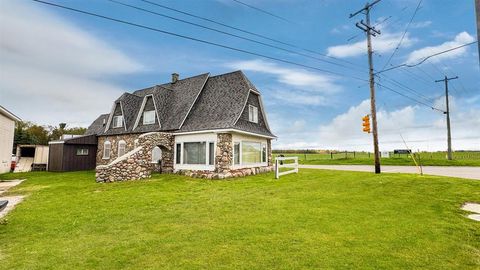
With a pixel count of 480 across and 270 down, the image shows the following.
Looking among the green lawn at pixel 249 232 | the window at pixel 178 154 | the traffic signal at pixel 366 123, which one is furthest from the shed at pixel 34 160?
the traffic signal at pixel 366 123

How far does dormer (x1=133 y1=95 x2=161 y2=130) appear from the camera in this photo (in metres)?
21.3

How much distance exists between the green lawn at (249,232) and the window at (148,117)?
12.4 m

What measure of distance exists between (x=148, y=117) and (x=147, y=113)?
438mm

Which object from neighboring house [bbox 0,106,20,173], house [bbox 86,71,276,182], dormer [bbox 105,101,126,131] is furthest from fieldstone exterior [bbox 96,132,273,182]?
neighboring house [bbox 0,106,20,173]

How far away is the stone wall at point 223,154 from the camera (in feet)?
53.3

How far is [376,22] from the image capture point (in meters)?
17.0

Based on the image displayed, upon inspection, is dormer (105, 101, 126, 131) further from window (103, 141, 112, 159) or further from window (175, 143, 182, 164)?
window (175, 143, 182, 164)

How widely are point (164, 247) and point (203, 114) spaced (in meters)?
14.9

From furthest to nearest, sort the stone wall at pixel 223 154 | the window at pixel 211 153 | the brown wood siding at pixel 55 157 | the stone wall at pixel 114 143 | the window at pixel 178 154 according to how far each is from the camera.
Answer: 1. the brown wood siding at pixel 55 157
2. the stone wall at pixel 114 143
3. the window at pixel 178 154
4. the window at pixel 211 153
5. the stone wall at pixel 223 154

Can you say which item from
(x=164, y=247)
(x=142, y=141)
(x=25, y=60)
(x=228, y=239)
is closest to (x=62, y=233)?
(x=164, y=247)

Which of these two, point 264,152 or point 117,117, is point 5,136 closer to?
point 117,117

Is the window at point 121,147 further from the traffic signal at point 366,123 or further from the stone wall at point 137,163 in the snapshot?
the traffic signal at point 366,123

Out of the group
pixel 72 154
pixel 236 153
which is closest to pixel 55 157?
pixel 72 154

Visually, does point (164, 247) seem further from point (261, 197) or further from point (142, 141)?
point (142, 141)
